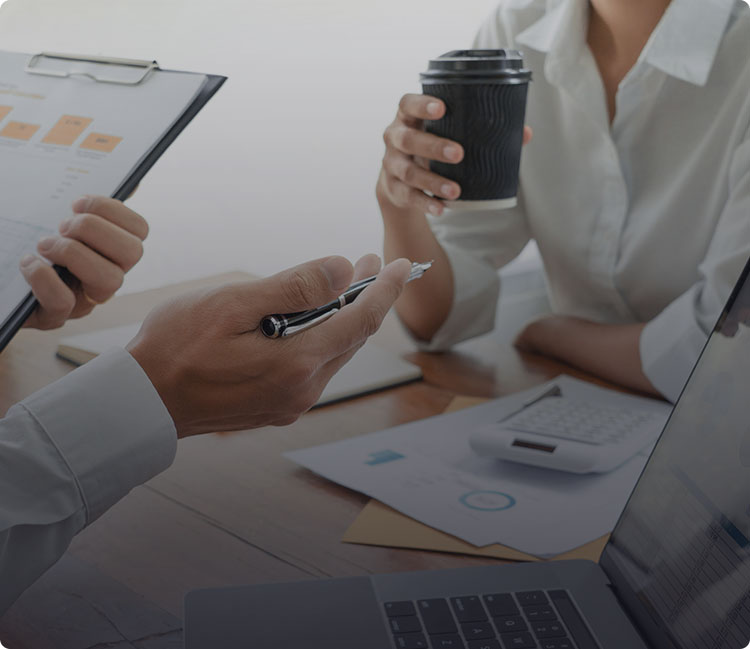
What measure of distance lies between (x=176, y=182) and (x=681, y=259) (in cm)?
93

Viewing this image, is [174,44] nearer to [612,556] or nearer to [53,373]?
[53,373]

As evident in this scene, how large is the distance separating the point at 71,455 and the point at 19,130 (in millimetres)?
523

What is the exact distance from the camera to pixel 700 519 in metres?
0.48

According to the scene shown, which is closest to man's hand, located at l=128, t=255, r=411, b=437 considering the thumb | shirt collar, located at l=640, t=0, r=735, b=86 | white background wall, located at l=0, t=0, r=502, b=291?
the thumb

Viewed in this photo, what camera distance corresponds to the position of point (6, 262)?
0.81 metres

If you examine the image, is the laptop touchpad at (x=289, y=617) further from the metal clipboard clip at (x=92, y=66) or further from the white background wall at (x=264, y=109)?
the white background wall at (x=264, y=109)

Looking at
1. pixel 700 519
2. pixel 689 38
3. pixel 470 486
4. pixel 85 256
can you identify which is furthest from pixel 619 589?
pixel 689 38

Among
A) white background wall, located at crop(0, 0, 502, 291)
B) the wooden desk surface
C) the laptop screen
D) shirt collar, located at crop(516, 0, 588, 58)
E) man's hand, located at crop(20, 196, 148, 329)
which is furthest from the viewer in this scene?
white background wall, located at crop(0, 0, 502, 291)

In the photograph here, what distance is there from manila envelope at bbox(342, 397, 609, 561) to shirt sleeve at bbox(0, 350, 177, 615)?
175 mm

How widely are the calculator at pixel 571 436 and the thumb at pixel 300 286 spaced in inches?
10.5

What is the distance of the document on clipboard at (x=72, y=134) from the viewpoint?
0.82 metres

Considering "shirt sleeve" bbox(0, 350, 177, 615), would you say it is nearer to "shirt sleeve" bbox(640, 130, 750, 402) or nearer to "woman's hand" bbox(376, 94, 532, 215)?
"woman's hand" bbox(376, 94, 532, 215)

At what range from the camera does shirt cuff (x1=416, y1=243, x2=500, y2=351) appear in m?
1.11

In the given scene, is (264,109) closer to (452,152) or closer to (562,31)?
(562,31)
